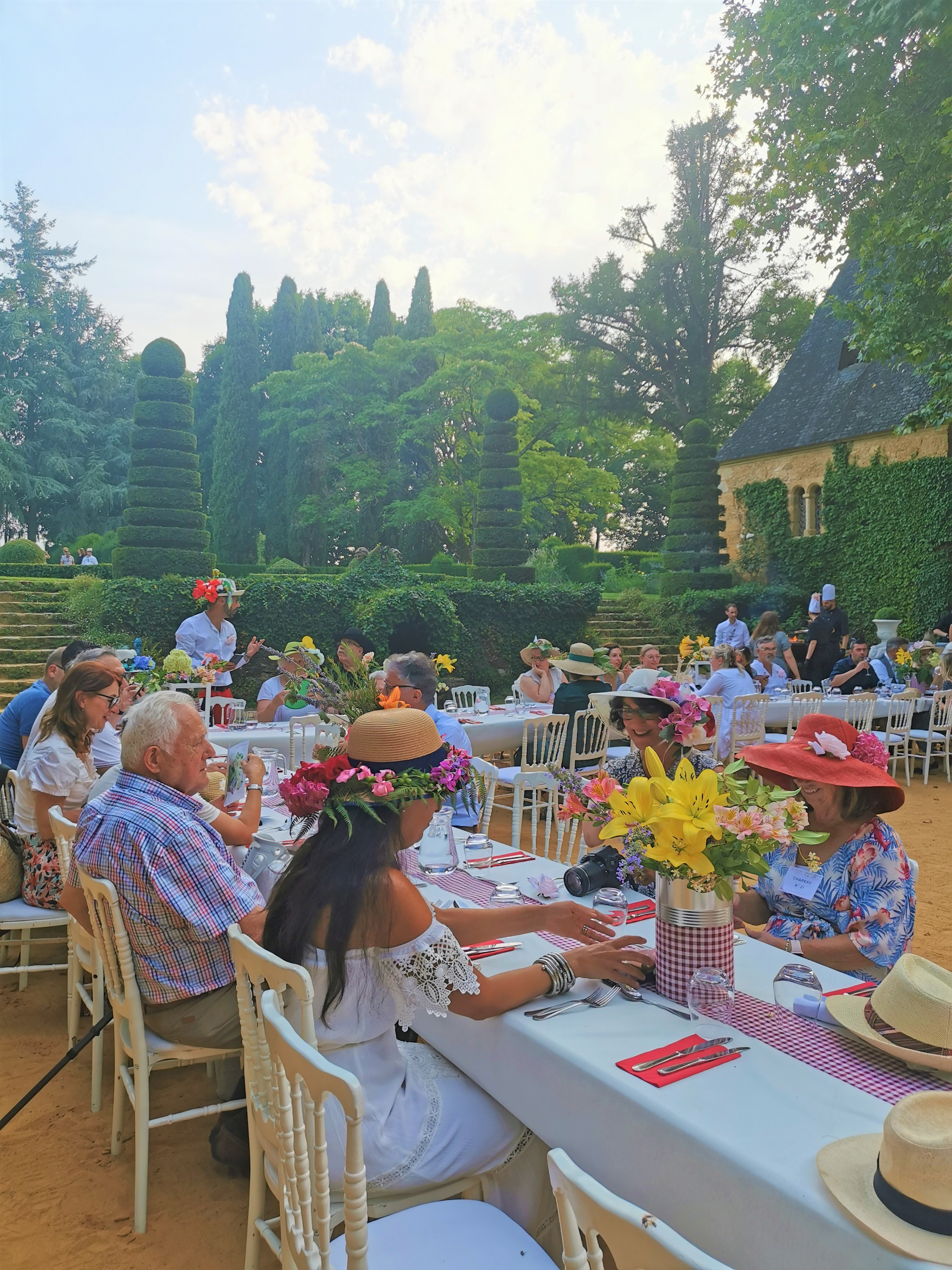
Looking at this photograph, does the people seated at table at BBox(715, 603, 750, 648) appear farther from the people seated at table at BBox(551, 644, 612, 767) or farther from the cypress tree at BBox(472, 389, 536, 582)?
the people seated at table at BBox(551, 644, 612, 767)

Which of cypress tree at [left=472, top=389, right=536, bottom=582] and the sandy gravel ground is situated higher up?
cypress tree at [left=472, top=389, right=536, bottom=582]

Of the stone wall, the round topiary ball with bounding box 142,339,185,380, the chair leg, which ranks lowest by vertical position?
the chair leg

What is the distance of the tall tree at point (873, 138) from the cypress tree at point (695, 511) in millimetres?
10613

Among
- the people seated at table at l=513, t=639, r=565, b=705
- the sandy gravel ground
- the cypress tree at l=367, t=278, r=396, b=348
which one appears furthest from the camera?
the cypress tree at l=367, t=278, r=396, b=348

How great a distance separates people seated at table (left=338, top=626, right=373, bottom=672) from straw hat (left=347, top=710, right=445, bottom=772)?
2.73 metres

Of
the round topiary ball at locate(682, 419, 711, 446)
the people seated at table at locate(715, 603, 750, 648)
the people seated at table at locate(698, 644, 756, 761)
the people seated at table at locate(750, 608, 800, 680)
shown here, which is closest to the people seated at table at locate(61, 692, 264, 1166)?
the people seated at table at locate(698, 644, 756, 761)

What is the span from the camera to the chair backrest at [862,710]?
9438mm

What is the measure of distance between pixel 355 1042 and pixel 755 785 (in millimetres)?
1168

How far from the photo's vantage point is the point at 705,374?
34.0 m

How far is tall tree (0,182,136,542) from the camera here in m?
36.5

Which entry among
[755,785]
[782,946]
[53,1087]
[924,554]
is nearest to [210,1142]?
[53,1087]

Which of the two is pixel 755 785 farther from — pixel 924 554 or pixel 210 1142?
pixel 924 554

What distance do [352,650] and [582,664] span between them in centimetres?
254

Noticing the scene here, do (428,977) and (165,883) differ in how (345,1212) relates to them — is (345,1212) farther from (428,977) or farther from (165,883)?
(165,883)
